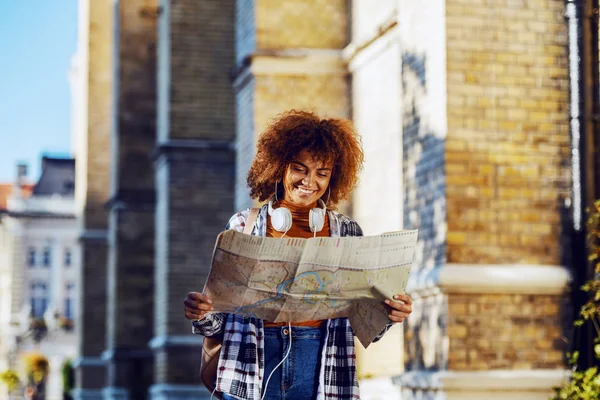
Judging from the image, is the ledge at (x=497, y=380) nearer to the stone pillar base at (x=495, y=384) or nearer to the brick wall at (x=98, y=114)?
the stone pillar base at (x=495, y=384)

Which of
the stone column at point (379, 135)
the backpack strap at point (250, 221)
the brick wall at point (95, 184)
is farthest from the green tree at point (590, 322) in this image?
the brick wall at point (95, 184)

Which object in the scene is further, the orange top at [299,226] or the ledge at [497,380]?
the ledge at [497,380]

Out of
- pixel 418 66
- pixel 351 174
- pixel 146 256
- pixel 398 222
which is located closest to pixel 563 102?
pixel 418 66

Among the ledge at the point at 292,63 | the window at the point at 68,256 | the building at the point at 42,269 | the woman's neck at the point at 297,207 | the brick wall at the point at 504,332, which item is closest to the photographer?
the woman's neck at the point at 297,207

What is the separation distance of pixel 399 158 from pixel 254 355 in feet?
21.4

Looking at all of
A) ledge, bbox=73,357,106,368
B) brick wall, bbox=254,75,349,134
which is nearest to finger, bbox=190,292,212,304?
brick wall, bbox=254,75,349,134

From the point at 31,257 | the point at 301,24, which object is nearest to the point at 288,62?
the point at 301,24

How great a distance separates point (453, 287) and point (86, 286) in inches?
741

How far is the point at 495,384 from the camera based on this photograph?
834 cm

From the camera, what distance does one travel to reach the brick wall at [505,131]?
8555 millimetres

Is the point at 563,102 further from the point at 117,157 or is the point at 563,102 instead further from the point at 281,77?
the point at 117,157

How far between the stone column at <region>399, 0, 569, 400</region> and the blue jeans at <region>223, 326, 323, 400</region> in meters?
3.33

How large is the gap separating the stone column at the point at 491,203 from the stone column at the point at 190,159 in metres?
8.03

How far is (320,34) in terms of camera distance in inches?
512
